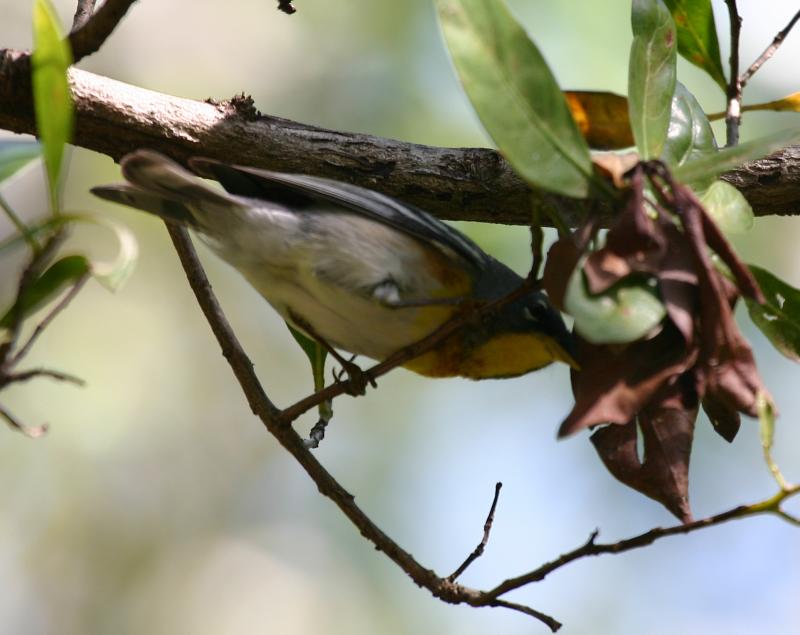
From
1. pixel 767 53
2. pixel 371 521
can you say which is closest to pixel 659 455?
pixel 371 521

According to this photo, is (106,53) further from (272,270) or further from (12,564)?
(272,270)

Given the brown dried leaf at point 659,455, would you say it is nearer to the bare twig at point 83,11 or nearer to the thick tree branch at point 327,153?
the thick tree branch at point 327,153

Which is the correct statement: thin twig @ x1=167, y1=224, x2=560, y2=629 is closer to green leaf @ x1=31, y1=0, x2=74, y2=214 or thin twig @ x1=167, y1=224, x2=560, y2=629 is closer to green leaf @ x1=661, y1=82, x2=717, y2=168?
green leaf @ x1=661, y1=82, x2=717, y2=168

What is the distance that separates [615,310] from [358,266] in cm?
140

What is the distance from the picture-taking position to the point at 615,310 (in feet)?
5.56

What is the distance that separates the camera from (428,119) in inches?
301

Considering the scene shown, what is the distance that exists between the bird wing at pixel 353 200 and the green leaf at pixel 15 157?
92cm

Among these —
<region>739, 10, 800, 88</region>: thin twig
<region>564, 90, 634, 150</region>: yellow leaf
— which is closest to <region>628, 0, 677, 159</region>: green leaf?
<region>564, 90, 634, 150</region>: yellow leaf

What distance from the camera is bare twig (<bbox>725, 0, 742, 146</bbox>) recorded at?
125 inches

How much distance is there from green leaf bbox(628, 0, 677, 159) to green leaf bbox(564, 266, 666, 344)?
1.30ft

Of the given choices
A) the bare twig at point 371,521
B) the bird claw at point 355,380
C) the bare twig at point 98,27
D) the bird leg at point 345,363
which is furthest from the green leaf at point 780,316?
the bare twig at point 98,27

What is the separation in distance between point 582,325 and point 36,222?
0.95 meters

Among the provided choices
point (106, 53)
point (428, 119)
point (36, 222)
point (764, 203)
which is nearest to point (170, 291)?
point (106, 53)

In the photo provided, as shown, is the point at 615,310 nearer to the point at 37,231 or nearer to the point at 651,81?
the point at 651,81
